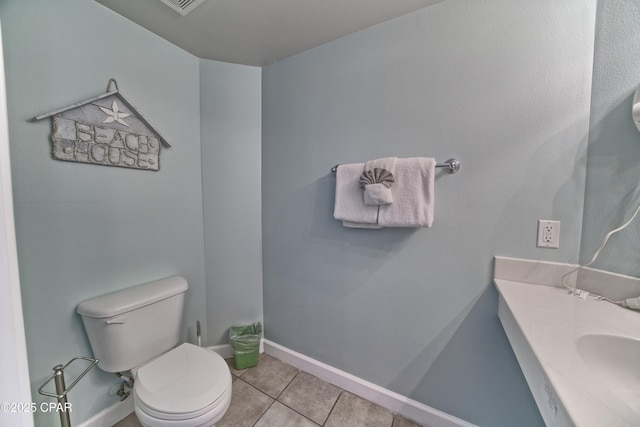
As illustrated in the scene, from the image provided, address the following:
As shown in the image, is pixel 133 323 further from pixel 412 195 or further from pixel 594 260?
pixel 594 260

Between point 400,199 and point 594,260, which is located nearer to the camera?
point 594,260

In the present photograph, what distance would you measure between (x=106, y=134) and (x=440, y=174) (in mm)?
1671

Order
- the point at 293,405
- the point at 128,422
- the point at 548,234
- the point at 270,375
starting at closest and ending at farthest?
the point at 548,234, the point at 128,422, the point at 293,405, the point at 270,375

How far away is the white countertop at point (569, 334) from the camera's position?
39cm

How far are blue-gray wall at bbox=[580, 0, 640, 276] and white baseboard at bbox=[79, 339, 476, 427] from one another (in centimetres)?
103

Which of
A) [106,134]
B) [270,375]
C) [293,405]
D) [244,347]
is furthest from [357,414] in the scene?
[106,134]

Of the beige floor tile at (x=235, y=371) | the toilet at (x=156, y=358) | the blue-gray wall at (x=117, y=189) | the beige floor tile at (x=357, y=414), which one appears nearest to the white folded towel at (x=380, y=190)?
the blue-gray wall at (x=117, y=189)

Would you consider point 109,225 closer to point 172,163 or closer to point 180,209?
point 180,209

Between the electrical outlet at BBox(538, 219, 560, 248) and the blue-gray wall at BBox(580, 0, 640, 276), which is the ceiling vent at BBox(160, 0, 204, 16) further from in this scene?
the electrical outlet at BBox(538, 219, 560, 248)

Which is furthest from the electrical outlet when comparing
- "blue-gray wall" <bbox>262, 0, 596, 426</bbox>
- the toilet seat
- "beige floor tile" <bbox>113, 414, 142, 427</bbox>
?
"beige floor tile" <bbox>113, 414, 142, 427</bbox>

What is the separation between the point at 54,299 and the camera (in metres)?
0.96

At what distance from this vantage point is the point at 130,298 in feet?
3.51

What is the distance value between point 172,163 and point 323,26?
47.3 inches

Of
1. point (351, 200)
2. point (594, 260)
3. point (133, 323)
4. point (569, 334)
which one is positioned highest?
point (351, 200)
